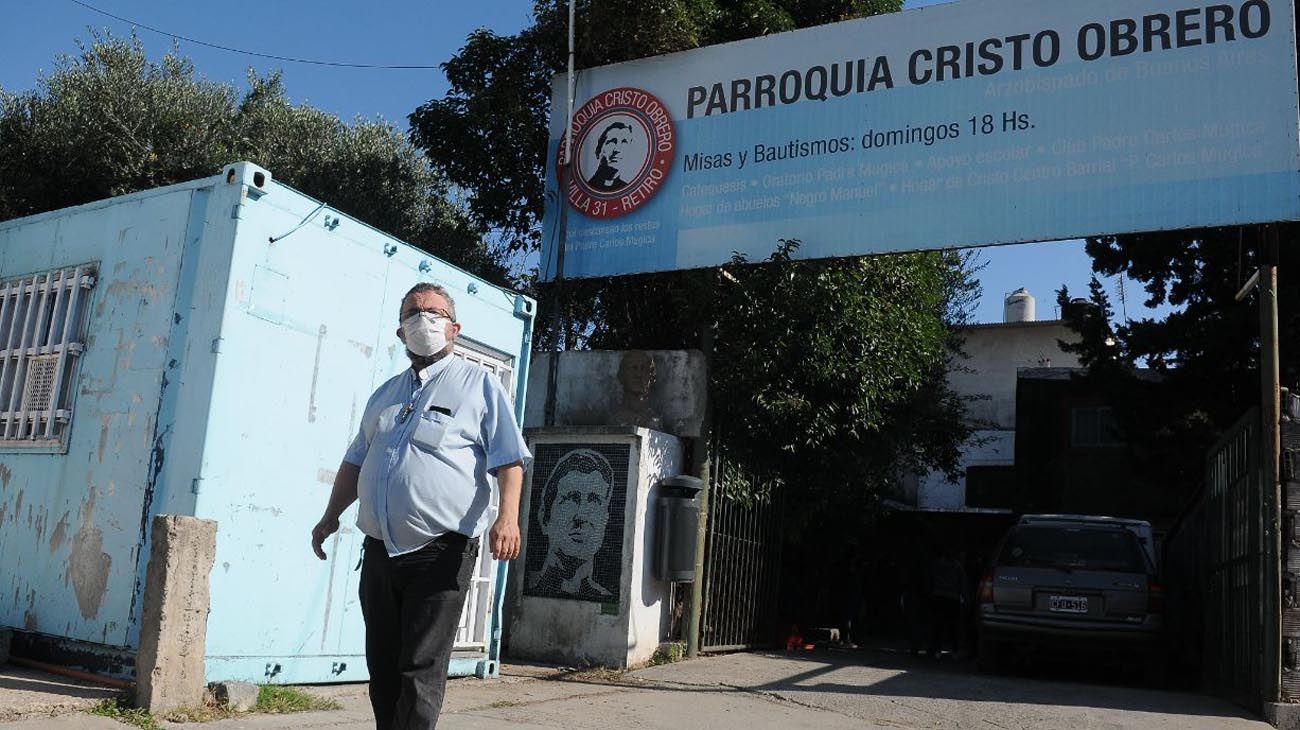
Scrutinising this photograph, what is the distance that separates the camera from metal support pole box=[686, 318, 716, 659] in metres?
9.85

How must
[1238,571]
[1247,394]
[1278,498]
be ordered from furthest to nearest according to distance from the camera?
[1247,394], [1238,571], [1278,498]

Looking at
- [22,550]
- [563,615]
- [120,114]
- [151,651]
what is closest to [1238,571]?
[563,615]

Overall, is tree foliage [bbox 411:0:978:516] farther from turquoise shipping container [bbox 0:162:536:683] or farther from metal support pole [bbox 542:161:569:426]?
turquoise shipping container [bbox 0:162:536:683]

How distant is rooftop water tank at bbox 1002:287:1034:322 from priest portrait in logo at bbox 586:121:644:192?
21468mm

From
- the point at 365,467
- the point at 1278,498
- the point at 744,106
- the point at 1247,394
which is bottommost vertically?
the point at 365,467

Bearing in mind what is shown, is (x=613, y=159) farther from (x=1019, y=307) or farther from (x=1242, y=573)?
(x=1019, y=307)

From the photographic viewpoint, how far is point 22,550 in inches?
249

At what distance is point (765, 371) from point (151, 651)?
21.0ft

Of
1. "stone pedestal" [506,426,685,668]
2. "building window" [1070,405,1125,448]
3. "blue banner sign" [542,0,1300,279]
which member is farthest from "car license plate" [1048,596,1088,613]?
"building window" [1070,405,1125,448]

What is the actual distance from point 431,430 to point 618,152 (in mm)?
8056

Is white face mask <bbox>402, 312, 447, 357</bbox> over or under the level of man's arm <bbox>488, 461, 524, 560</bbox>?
over

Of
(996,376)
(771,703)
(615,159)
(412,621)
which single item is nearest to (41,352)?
(412,621)

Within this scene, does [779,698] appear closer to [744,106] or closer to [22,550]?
[22,550]

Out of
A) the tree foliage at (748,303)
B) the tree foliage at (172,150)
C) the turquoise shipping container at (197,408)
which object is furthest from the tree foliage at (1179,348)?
the turquoise shipping container at (197,408)
